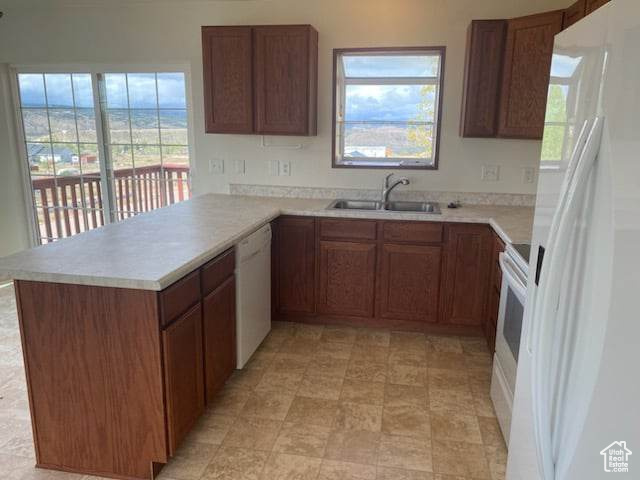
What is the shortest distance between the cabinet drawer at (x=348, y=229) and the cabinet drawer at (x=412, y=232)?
99 millimetres

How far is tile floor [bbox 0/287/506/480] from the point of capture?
2047mm

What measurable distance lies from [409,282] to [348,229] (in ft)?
1.88

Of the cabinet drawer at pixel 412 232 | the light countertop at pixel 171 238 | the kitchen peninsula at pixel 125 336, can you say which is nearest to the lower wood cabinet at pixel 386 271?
the cabinet drawer at pixel 412 232

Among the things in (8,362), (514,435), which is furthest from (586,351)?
(8,362)

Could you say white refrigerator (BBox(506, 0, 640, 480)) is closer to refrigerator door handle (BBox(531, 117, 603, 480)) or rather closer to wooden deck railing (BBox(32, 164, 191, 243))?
refrigerator door handle (BBox(531, 117, 603, 480))

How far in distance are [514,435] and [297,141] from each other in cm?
271

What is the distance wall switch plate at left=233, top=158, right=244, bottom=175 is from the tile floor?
1.43m

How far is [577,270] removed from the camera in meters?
1.08

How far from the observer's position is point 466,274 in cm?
322

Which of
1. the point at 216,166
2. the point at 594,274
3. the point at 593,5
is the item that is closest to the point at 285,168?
the point at 216,166

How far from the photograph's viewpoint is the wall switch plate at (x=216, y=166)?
3.89 meters

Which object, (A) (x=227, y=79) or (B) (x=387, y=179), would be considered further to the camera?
(B) (x=387, y=179)

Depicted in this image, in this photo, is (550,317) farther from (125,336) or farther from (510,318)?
(125,336)

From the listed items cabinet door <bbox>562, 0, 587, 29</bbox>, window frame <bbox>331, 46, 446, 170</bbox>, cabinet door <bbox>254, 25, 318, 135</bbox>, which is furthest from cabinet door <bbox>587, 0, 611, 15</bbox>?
cabinet door <bbox>254, 25, 318, 135</bbox>
